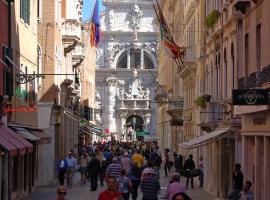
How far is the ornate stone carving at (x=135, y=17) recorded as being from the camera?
385 ft

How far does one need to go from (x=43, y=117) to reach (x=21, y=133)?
11215 millimetres

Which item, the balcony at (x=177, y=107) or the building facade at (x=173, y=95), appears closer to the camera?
the balcony at (x=177, y=107)

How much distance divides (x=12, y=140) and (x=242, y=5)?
7.30 meters

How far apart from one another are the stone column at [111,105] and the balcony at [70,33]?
63.4 meters

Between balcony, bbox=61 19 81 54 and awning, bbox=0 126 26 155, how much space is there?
79.0 feet

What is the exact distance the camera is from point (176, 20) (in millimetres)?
63969

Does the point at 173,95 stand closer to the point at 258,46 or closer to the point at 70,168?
the point at 70,168

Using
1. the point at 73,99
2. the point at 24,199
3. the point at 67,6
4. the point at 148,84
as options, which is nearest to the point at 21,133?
the point at 24,199

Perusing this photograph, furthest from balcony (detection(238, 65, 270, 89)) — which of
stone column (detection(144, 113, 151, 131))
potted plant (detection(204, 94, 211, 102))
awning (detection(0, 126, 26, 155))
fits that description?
stone column (detection(144, 113, 151, 131))

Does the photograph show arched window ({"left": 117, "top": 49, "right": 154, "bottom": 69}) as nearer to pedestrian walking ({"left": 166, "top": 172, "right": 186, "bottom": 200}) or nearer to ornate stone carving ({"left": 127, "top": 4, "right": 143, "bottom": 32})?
ornate stone carving ({"left": 127, "top": 4, "right": 143, "bottom": 32})

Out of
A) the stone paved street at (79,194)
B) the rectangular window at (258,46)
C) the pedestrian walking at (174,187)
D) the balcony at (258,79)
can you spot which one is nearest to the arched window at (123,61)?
the stone paved street at (79,194)

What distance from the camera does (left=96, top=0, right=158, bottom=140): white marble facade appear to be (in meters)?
114

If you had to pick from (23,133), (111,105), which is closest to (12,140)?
(23,133)

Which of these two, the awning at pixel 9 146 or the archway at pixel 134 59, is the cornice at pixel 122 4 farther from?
the awning at pixel 9 146
